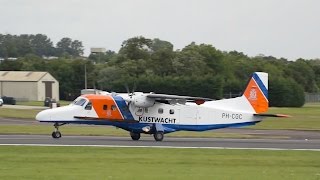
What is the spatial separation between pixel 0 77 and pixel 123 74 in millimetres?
27879

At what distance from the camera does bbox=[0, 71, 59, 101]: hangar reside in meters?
122

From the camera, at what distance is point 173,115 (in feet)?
131

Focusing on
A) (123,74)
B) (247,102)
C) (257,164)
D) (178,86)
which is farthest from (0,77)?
(257,164)

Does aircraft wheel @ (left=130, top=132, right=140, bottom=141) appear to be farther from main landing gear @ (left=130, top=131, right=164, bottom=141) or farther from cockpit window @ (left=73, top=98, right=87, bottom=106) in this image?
cockpit window @ (left=73, top=98, right=87, bottom=106)

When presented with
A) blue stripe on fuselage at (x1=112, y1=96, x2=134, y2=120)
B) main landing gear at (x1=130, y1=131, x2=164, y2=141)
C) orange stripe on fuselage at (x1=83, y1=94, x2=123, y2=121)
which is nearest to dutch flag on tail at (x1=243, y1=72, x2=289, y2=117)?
main landing gear at (x1=130, y1=131, x2=164, y2=141)

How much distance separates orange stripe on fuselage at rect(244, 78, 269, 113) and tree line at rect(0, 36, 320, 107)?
5076 cm

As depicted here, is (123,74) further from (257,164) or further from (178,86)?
(257,164)

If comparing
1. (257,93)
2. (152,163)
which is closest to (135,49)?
(257,93)

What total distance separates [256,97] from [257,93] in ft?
0.83

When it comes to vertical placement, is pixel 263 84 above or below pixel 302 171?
above

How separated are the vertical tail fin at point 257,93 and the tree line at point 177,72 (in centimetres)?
5076

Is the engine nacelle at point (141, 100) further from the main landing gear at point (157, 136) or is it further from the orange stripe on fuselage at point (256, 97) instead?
the orange stripe on fuselage at point (256, 97)

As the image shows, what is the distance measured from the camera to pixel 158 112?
39.6 meters

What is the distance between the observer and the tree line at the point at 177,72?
9731 cm
